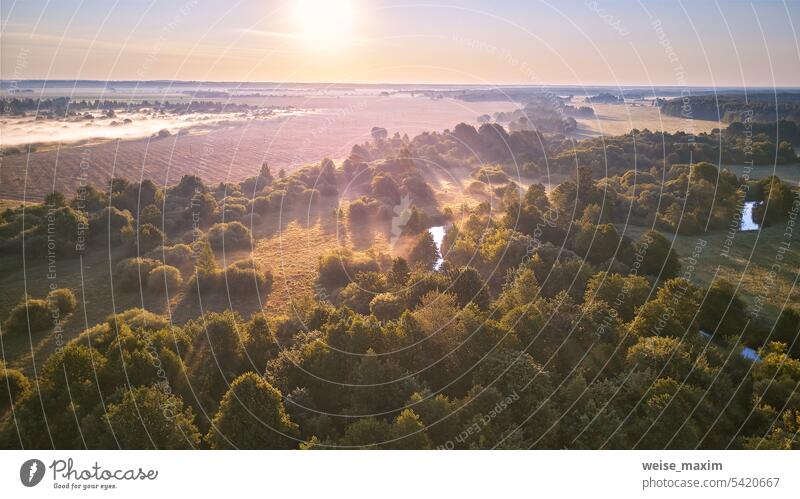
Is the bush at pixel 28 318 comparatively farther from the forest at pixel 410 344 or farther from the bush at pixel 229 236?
the bush at pixel 229 236

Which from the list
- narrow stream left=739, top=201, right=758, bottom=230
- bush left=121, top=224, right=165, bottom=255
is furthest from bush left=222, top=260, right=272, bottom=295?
narrow stream left=739, top=201, right=758, bottom=230

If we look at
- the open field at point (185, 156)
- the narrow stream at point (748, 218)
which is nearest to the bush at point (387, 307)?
the narrow stream at point (748, 218)

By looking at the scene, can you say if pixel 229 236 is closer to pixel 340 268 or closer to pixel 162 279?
pixel 162 279

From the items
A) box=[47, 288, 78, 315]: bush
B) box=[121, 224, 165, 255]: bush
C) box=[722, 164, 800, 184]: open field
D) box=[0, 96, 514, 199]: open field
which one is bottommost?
box=[47, 288, 78, 315]: bush

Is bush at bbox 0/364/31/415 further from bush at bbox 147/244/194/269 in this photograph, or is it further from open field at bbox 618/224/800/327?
open field at bbox 618/224/800/327

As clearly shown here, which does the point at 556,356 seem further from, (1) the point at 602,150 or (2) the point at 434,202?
(1) the point at 602,150
